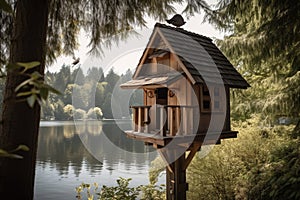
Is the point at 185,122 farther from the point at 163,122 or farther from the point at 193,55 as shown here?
the point at 193,55

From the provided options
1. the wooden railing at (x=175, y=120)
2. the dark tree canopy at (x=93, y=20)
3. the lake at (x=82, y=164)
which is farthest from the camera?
the lake at (x=82, y=164)

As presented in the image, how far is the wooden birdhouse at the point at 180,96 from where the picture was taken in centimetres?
446

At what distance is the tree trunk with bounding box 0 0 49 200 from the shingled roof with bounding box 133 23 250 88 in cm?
290

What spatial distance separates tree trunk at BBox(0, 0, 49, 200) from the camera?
1648 mm

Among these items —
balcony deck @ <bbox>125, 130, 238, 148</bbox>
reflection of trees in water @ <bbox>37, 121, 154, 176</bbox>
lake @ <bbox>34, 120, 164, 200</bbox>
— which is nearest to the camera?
balcony deck @ <bbox>125, 130, 238, 148</bbox>

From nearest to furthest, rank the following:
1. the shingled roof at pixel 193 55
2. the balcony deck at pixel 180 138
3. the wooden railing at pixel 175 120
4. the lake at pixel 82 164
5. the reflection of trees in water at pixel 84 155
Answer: the balcony deck at pixel 180 138
the wooden railing at pixel 175 120
the shingled roof at pixel 193 55
the lake at pixel 82 164
the reflection of trees in water at pixel 84 155

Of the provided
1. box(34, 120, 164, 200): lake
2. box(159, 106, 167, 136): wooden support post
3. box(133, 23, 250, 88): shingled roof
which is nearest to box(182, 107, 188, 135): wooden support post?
box(159, 106, 167, 136): wooden support post

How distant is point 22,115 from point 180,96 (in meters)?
3.34

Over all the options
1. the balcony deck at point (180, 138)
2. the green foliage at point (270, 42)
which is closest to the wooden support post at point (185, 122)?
the balcony deck at point (180, 138)

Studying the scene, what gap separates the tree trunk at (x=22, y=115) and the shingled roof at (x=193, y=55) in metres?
2.90

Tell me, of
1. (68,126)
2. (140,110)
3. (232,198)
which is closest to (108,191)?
(140,110)

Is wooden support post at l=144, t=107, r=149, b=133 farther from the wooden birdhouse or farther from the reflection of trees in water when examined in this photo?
the reflection of trees in water

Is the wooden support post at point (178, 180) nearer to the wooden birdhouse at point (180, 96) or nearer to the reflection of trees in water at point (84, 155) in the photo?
the wooden birdhouse at point (180, 96)

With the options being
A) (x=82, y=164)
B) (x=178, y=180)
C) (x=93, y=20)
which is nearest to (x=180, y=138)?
(x=178, y=180)
